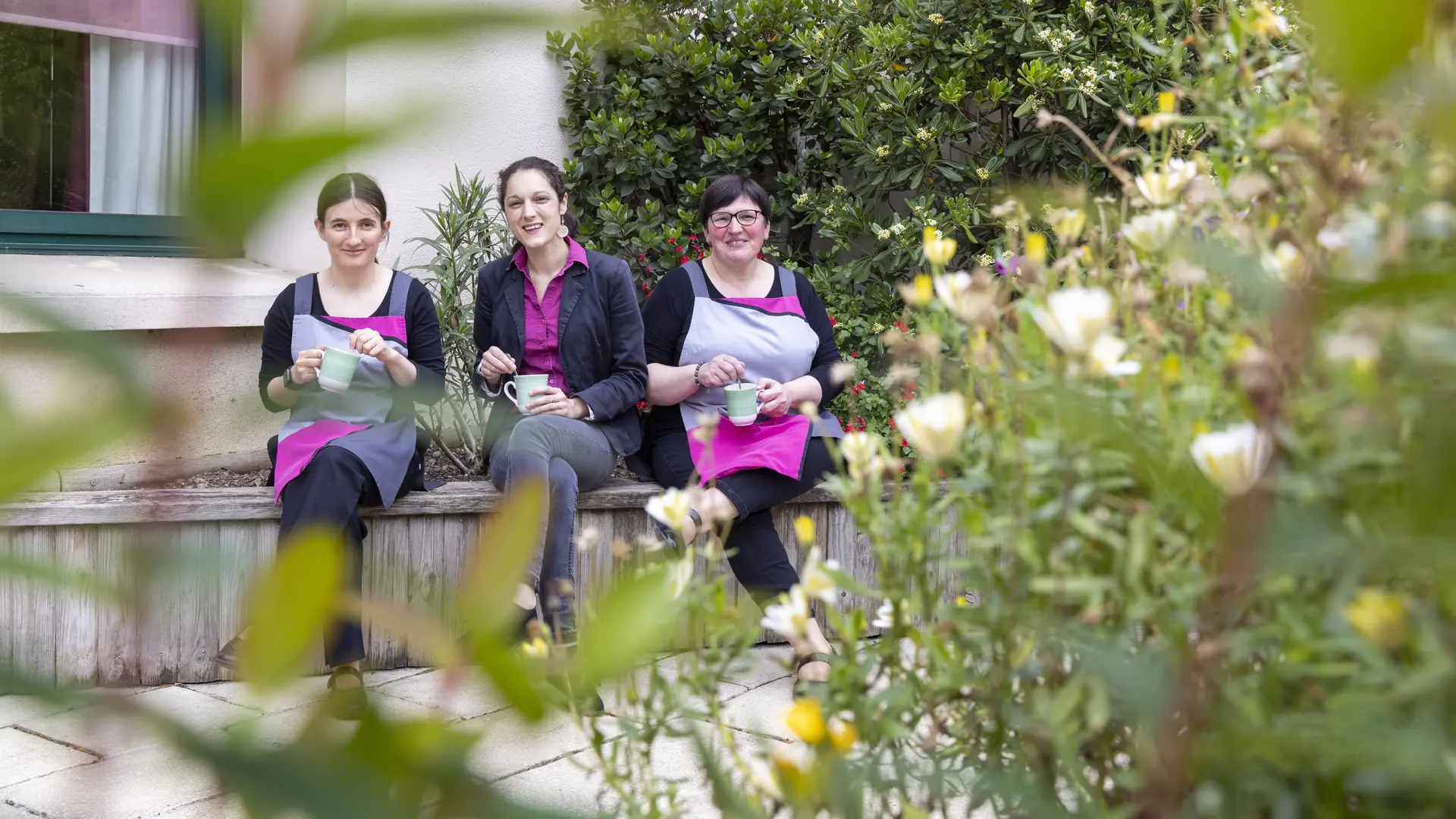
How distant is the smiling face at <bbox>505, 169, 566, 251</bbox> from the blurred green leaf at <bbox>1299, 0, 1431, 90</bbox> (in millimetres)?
3645

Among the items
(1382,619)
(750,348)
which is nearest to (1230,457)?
(1382,619)

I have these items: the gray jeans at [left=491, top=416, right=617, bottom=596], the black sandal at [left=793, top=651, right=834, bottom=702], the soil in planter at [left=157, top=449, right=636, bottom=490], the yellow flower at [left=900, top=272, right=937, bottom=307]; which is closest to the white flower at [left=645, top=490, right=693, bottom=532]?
the black sandal at [left=793, top=651, right=834, bottom=702]

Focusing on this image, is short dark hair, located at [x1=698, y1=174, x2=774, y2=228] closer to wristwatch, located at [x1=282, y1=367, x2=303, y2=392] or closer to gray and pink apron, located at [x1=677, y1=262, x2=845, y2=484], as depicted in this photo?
gray and pink apron, located at [x1=677, y1=262, x2=845, y2=484]

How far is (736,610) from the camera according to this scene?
3.93ft

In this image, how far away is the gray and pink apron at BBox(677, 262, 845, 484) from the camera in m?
3.71

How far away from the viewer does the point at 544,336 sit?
3.85 m

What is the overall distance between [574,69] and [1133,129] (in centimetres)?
235

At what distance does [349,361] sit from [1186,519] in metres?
2.49

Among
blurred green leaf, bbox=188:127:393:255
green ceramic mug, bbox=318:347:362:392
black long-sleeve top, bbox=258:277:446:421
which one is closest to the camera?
blurred green leaf, bbox=188:127:393:255

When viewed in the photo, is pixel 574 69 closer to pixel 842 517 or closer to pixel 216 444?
pixel 842 517

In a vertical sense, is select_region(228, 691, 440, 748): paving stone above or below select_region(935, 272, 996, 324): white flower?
Result: below

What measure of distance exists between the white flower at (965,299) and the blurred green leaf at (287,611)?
81 centimetres

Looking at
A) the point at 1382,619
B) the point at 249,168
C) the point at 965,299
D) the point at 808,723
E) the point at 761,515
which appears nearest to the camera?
the point at 249,168

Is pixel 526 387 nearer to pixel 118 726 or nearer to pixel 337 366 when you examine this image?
pixel 337 366
